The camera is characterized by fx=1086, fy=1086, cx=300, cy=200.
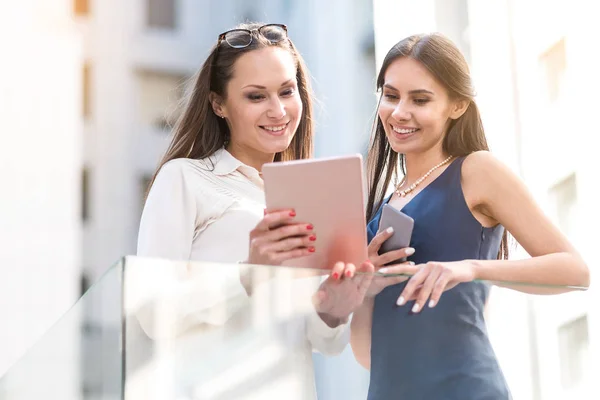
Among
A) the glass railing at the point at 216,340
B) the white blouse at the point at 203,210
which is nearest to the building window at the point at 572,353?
the glass railing at the point at 216,340

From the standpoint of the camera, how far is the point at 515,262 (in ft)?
5.76

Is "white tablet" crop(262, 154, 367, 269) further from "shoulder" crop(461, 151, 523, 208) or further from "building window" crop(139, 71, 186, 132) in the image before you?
"building window" crop(139, 71, 186, 132)

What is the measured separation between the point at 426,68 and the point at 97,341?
94cm

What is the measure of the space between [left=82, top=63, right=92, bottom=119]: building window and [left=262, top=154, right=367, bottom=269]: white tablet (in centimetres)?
742

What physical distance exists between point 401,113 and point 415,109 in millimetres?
29

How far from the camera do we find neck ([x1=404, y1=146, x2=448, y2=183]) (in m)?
2.02

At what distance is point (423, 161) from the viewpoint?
6.63 ft

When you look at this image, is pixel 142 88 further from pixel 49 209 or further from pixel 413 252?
pixel 413 252

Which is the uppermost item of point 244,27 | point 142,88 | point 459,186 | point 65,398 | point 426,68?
point 142,88

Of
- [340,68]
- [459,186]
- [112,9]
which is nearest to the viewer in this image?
[459,186]

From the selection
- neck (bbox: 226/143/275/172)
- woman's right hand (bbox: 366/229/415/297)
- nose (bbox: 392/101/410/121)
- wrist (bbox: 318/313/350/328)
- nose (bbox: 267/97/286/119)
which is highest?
nose (bbox: 267/97/286/119)

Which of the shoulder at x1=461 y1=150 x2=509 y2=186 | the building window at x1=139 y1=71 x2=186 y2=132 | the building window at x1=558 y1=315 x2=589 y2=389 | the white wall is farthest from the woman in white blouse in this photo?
the building window at x1=139 y1=71 x2=186 y2=132

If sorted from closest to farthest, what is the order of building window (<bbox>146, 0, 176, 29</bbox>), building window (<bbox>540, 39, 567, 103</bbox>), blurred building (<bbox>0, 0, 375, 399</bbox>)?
building window (<bbox>540, 39, 567, 103</bbox>)
blurred building (<bbox>0, 0, 375, 399</bbox>)
building window (<bbox>146, 0, 176, 29</bbox>)

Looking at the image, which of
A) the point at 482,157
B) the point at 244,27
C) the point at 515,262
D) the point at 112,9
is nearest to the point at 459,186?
the point at 482,157
